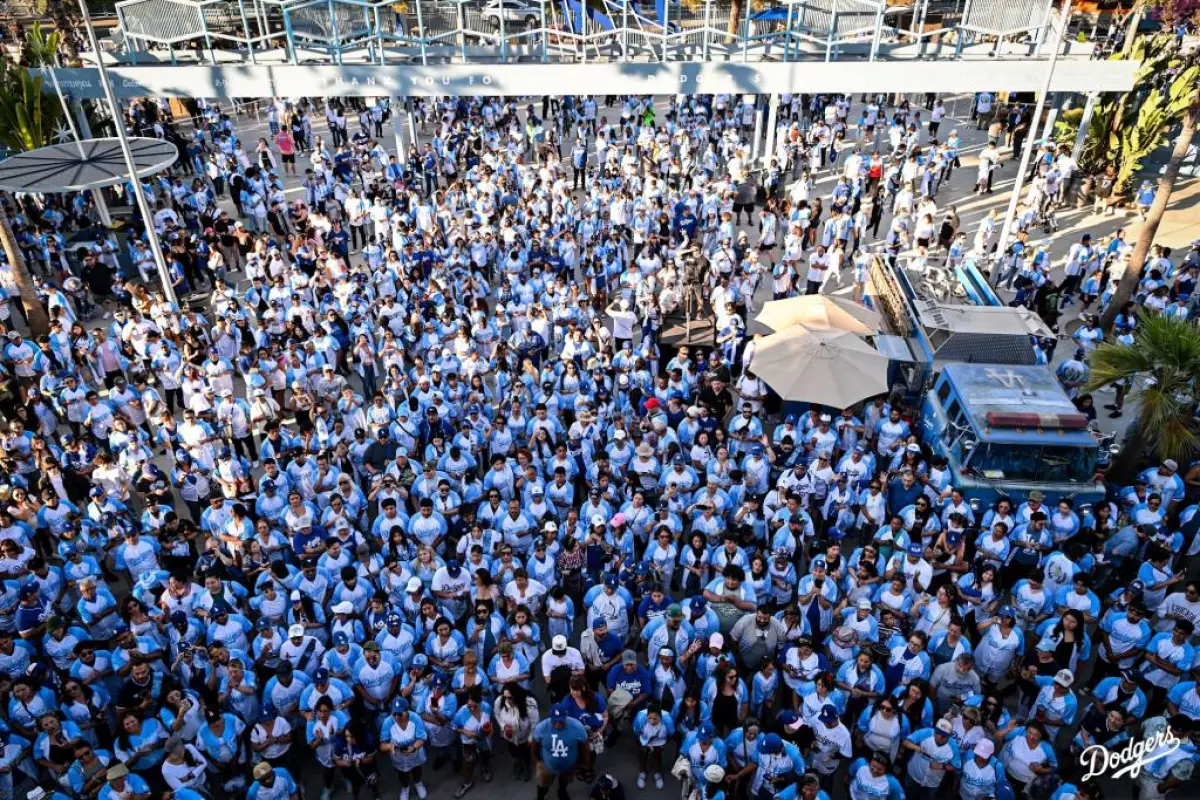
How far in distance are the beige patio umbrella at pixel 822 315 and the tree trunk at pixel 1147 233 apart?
581 centimetres

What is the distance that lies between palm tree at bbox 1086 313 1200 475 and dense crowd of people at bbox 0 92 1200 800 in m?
0.92

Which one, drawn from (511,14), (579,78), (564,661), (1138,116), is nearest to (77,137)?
(511,14)

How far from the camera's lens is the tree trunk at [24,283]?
15508 millimetres

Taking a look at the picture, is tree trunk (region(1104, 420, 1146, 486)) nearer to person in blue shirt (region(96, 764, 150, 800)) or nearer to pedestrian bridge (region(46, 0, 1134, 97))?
pedestrian bridge (region(46, 0, 1134, 97))

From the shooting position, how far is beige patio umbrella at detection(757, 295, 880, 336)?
12.6 meters

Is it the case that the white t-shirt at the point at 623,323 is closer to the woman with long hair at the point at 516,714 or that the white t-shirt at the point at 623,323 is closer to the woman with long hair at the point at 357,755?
the woman with long hair at the point at 516,714

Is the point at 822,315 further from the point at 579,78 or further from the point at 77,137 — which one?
the point at 77,137

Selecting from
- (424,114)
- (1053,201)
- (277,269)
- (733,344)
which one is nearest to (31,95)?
(277,269)

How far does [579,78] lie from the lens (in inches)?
798

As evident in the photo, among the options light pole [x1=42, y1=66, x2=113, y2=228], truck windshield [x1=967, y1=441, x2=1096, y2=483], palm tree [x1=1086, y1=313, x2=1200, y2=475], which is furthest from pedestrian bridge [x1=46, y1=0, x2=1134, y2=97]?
truck windshield [x1=967, y1=441, x2=1096, y2=483]

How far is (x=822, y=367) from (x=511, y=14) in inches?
552

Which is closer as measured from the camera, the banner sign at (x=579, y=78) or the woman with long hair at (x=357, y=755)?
the woman with long hair at (x=357, y=755)

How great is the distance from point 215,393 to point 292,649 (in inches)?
227

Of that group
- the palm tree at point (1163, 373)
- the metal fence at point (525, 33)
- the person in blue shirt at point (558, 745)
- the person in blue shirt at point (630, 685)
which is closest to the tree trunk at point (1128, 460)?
the palm tree at point (1163, 373)
